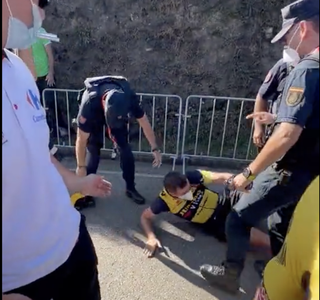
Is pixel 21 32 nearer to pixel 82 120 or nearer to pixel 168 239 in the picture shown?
pixel 82 120

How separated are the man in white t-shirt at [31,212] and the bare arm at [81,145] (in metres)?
1.76

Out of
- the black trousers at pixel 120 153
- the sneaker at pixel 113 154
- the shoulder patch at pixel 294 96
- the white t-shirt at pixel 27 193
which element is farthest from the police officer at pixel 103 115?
the white t-shirt at pixel 27 193

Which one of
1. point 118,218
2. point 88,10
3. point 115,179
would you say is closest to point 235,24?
point 88,10

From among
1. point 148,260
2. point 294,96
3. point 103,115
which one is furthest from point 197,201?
point 294,96

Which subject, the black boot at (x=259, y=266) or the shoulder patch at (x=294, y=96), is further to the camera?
the black boot at (x=259, y=266)

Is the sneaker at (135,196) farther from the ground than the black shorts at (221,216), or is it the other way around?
the black shorts at (221,216)

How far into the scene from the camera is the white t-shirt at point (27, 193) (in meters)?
1.44

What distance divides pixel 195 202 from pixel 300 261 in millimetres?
2343

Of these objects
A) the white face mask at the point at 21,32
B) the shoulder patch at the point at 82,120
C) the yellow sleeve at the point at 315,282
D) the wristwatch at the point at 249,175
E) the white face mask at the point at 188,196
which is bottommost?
the white face mask at the point at 188,196

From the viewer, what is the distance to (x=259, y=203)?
8.66 feet

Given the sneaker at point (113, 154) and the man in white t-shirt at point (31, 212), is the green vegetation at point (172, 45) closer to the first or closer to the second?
Answer: the sneaker at point (113, 154)

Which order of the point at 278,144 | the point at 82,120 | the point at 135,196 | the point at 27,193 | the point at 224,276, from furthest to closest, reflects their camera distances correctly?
1. the point at 135,196
2. the point at 82,120
3. the point at 224,276
4. the point at 278,144
5. the point at 27,193

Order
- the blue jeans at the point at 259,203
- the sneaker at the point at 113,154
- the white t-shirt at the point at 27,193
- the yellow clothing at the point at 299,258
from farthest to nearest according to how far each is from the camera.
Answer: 1. the sneaker at the point at 113,154
2. the blue jeans at the point at 259,203
3. the white t-shirt at the point at 27,193
4. the yellow clothing at the point at 299,258

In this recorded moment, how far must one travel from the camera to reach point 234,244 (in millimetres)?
2838
